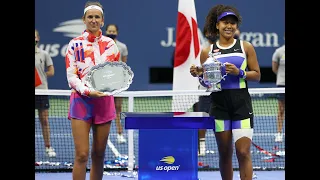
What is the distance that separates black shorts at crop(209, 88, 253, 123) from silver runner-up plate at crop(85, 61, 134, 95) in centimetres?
92

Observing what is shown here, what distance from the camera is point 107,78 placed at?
574 cm

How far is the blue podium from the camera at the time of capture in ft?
17.9

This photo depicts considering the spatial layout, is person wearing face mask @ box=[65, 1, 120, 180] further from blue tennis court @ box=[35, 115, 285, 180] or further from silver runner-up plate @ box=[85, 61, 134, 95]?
blue tennis court @ box=[35, 115, 285, 180]

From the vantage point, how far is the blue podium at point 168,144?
5.46 metres

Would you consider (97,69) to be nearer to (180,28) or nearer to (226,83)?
(226,83)

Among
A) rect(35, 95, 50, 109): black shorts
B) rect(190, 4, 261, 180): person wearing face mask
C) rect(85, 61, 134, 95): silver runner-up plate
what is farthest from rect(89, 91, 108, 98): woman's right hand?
rect(35, 95, 50, 109): black shorts

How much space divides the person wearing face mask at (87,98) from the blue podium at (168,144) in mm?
519

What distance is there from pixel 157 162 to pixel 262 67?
1169 cm

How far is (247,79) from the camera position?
5.95m

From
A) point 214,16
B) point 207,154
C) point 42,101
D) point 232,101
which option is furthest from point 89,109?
point 207,154

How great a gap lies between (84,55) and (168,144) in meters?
1.18

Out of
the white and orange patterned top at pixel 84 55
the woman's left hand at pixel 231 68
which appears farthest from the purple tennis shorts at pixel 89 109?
the woman's left hand at pixel 231 68

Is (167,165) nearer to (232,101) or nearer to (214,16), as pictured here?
(232,101)

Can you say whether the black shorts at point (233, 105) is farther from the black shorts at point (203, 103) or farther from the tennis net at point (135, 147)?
the black shorts at point (203, 103)
